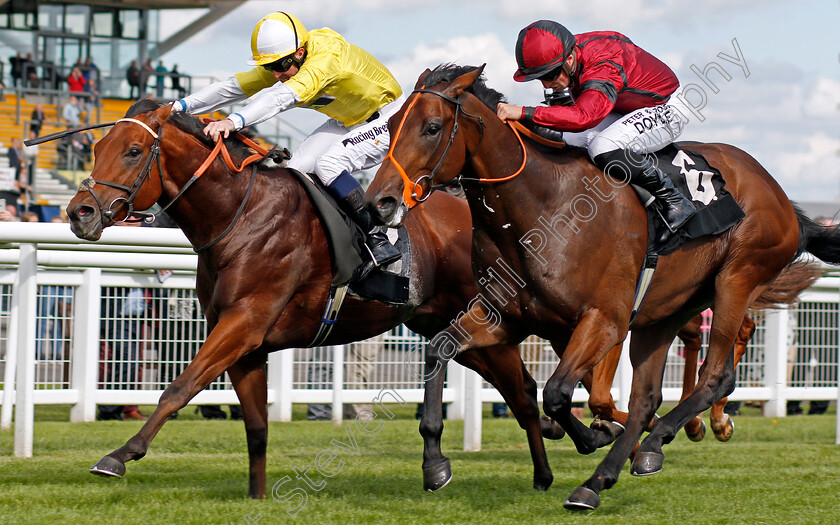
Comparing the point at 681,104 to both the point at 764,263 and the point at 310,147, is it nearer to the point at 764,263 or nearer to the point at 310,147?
the point at 764,263

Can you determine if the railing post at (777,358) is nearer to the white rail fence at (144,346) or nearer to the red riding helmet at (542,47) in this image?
the white rail fence at (144,346)

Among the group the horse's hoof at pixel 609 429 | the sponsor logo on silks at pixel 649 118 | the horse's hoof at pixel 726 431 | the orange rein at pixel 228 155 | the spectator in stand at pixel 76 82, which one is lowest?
the horse's hoof at pixel 726 431

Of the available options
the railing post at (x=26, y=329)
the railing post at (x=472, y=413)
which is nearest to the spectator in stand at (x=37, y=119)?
the railing post at (x=26, y=329)

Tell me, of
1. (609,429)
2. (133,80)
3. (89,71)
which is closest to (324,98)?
(609,429)

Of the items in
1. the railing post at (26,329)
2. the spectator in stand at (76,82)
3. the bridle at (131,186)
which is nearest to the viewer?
the bridle at (131,186)

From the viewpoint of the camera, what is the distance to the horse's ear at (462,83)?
4.02 m

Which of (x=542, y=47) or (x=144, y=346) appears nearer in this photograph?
(x=542, y=47)

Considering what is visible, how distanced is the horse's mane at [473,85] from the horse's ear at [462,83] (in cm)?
4

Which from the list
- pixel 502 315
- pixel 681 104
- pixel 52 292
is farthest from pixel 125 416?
pixel 681 104

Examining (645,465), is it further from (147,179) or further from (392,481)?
(147,179)

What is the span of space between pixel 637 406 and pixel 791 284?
189 cm

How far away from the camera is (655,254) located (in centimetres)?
452

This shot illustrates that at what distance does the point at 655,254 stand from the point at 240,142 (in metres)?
1.98

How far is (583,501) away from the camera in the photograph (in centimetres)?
399
